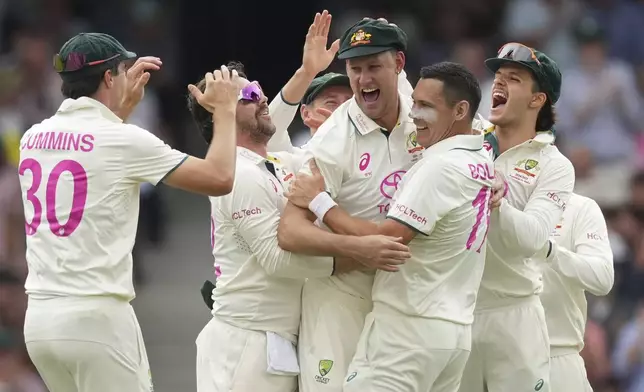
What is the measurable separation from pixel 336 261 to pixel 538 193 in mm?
1175

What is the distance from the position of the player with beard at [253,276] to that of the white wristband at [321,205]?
247 mm

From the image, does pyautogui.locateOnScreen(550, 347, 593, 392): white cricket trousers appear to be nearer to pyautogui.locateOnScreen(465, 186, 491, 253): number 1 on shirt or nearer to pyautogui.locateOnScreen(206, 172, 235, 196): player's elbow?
pyautogui.locateOnScreen(465, 186, 491, 253): number 1 on shirt

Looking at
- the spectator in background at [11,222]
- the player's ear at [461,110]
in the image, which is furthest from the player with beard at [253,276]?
the spectator in background at [11,222]

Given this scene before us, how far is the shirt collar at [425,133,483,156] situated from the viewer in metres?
7.07

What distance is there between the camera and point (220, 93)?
7.15m

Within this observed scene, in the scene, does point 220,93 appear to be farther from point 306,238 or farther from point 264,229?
point 306,238

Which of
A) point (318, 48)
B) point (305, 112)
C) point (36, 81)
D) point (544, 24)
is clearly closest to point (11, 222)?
point (36, 81)

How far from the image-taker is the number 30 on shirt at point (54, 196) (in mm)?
6933

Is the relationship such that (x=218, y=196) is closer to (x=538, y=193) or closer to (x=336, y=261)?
(x=336, y=261)

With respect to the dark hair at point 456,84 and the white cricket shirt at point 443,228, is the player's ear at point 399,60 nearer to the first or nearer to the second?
the dark hair at point 456,84

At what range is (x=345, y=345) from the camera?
7.28 m

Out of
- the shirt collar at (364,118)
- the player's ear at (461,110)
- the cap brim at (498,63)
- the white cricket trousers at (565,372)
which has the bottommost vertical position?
the white cricket trousers at (565,372)

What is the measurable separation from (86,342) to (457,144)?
2.01 meters

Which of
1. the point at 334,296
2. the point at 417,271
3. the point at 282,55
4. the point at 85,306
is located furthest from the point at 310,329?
the point at 282,55
